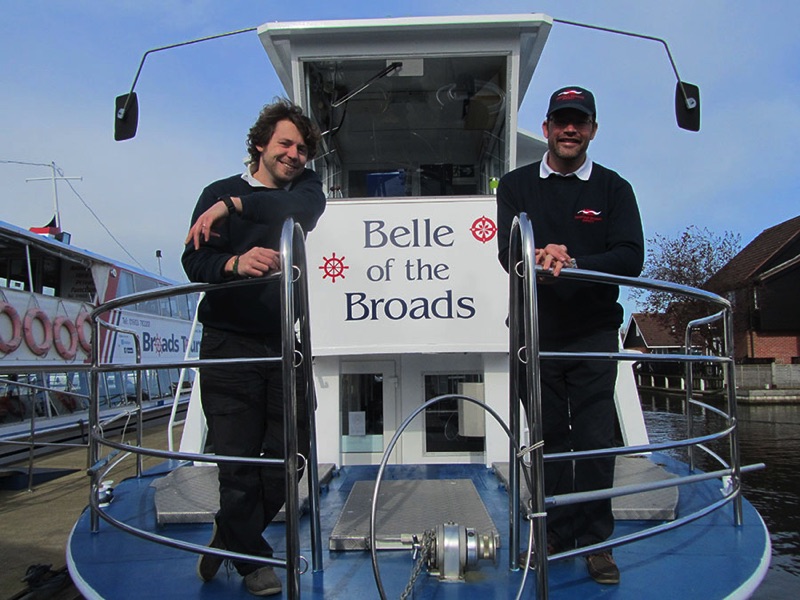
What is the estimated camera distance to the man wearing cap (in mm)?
2373

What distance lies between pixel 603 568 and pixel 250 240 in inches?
67.0

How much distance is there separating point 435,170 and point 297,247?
376 centimetres

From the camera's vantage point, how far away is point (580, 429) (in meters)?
2.44

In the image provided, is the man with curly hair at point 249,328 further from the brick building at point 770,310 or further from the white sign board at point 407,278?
the brick building at point 770,310

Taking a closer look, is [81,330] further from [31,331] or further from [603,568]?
[603,568]

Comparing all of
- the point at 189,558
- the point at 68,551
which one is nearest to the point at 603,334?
the point at 189,558

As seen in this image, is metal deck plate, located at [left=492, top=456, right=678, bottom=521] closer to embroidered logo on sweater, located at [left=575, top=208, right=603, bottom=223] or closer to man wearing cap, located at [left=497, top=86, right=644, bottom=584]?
man wearing cap, located at [left=497, top=86, right=644, bottom=584]

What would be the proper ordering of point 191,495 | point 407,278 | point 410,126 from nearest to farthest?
point 191,495 < point 407,278 < point 410,126

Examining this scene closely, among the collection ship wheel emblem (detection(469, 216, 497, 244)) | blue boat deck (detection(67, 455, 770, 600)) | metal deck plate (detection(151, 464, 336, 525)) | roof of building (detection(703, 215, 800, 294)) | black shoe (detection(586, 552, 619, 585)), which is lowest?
blue boat deck (detection(67, 455, 770, 600))

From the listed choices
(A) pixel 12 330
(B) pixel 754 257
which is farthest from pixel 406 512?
(B) pixel 754 257

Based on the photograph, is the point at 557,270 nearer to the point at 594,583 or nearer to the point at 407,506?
the point at 594,583

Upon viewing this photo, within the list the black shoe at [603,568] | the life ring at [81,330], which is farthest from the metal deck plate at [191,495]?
the life ring at [81,330]

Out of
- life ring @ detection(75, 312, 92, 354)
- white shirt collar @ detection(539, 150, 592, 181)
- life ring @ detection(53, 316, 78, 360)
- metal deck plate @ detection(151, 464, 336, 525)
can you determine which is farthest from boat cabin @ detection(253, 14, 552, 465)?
life ring @ detection(75, 312, 92, 354)

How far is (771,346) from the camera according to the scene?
99.1 ft
